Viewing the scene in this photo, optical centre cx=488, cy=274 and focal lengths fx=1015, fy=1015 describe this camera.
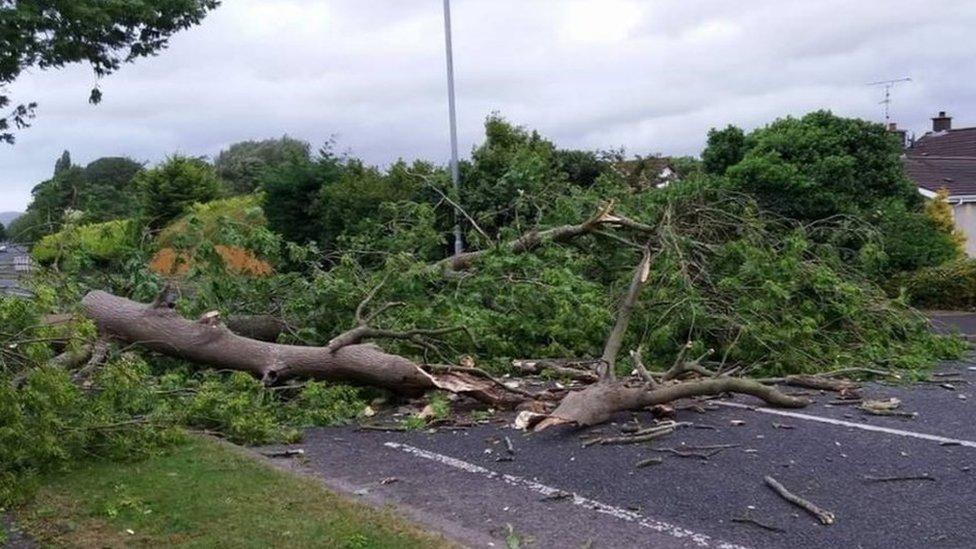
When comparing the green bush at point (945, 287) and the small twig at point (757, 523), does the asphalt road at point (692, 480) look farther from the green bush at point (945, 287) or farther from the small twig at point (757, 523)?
the green bush at point (945, 287)

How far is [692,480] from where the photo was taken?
589 cm

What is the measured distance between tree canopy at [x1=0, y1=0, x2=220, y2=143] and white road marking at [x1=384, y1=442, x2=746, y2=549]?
8062mm

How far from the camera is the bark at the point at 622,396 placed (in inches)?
276

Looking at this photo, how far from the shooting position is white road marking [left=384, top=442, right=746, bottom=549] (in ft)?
16.1

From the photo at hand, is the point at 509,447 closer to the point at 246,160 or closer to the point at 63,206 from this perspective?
the point at 63,206

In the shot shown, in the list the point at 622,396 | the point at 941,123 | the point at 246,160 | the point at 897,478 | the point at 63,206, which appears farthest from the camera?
the point at 246,160

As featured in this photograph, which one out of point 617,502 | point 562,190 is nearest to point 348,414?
point 617,502

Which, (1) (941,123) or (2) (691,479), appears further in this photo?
(1) (941,123)

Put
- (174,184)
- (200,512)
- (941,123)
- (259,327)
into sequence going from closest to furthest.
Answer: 1. (200,512)
2. (259,327)
3. (174,184)
4. (941,123)

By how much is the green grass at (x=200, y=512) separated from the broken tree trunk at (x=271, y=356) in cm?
195

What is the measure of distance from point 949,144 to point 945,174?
9.03m

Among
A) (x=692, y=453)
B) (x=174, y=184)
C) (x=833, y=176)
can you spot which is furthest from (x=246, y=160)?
(x=692, y=453)

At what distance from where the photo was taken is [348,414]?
8.03m

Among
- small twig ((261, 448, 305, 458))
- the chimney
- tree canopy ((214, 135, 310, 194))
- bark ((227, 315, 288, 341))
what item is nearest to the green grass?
small twig ((261, 448, 305, 458))
